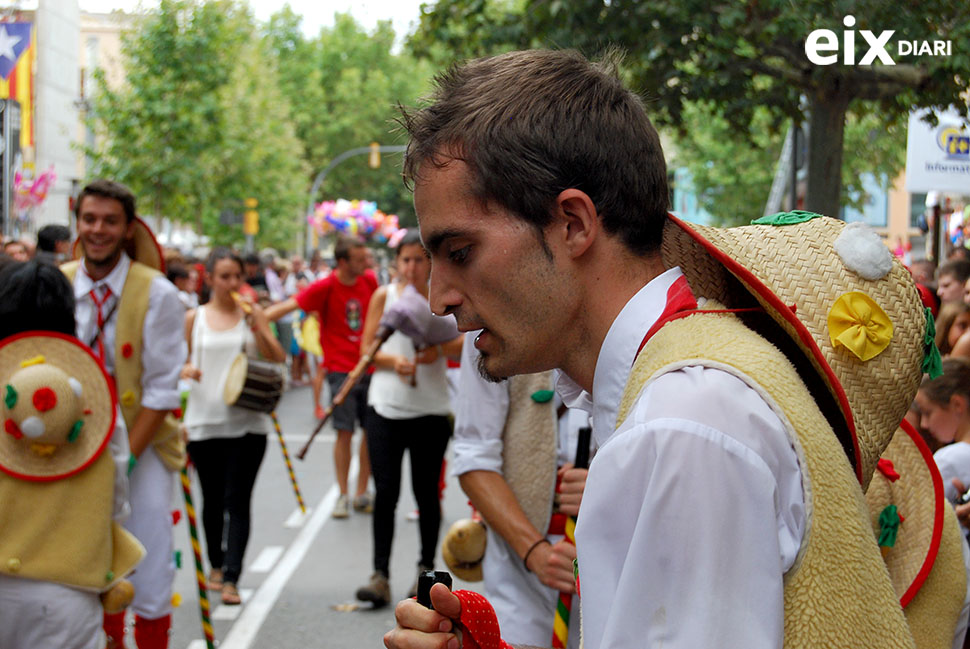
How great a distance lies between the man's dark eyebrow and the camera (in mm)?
1608

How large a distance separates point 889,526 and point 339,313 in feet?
23.6

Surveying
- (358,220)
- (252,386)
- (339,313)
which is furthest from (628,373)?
(358,220)

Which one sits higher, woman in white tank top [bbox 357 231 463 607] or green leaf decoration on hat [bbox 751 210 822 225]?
green leaf decoration on hat [bbox 751 210 822 225]

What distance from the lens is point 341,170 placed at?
63031 mm

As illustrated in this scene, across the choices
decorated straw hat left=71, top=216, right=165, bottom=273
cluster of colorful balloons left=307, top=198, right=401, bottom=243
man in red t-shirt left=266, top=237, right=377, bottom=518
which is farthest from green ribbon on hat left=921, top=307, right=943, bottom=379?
cluster of colorful balloons left=307, top=198, right=401, bottom=243

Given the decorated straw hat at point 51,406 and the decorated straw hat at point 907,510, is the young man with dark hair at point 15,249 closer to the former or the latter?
the decorated straw hat at point 51,406

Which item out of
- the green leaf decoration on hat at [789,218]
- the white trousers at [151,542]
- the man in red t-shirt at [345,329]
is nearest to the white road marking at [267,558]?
the man in red t-shirt at [345,329]

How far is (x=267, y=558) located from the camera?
7.98 meters

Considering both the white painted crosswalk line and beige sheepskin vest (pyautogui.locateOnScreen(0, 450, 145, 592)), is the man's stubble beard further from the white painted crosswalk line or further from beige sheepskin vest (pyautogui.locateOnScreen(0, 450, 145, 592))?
the white painted crosswalk line

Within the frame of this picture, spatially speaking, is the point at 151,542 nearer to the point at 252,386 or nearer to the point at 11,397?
the point at 11,397

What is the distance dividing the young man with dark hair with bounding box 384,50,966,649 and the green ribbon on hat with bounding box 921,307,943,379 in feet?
0.76

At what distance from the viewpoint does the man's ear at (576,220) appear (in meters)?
1.56

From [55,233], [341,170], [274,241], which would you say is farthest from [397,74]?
[55,233]

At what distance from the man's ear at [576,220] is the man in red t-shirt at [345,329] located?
755cm
